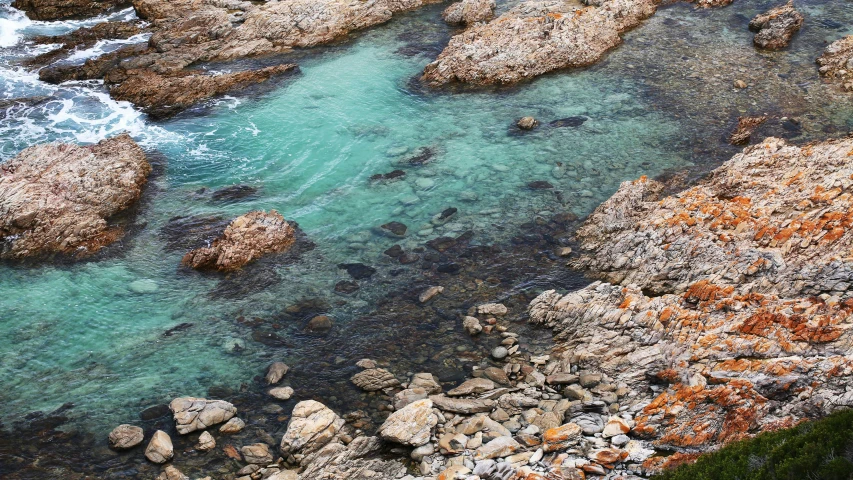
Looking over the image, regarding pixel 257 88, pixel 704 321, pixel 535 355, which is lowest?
pixel 535 355

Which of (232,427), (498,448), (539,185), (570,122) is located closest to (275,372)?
(232,427)

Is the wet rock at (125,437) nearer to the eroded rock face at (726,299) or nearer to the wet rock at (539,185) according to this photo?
the eroded rock face at (726,299)

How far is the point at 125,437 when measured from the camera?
615 inches

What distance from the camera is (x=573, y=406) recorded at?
15.3 metres

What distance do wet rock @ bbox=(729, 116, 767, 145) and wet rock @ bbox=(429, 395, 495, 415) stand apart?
1775 centimetres

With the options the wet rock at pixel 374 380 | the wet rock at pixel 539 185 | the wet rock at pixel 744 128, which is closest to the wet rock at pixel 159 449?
the wet rock at pixel 374 380

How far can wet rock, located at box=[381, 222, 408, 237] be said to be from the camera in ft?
77.3

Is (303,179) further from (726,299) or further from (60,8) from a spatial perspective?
(60,8)

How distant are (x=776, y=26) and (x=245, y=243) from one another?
29805 mm

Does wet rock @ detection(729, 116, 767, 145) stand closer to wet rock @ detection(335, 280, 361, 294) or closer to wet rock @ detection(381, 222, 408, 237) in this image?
wet rock @ detection(381, 222, 408, 237)

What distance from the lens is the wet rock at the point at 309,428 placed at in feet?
49.6

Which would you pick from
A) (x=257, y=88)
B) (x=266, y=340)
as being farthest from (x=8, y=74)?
(x=266, y=340)

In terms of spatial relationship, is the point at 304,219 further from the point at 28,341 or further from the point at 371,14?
the point at 371,14

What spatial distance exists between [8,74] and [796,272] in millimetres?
38593
